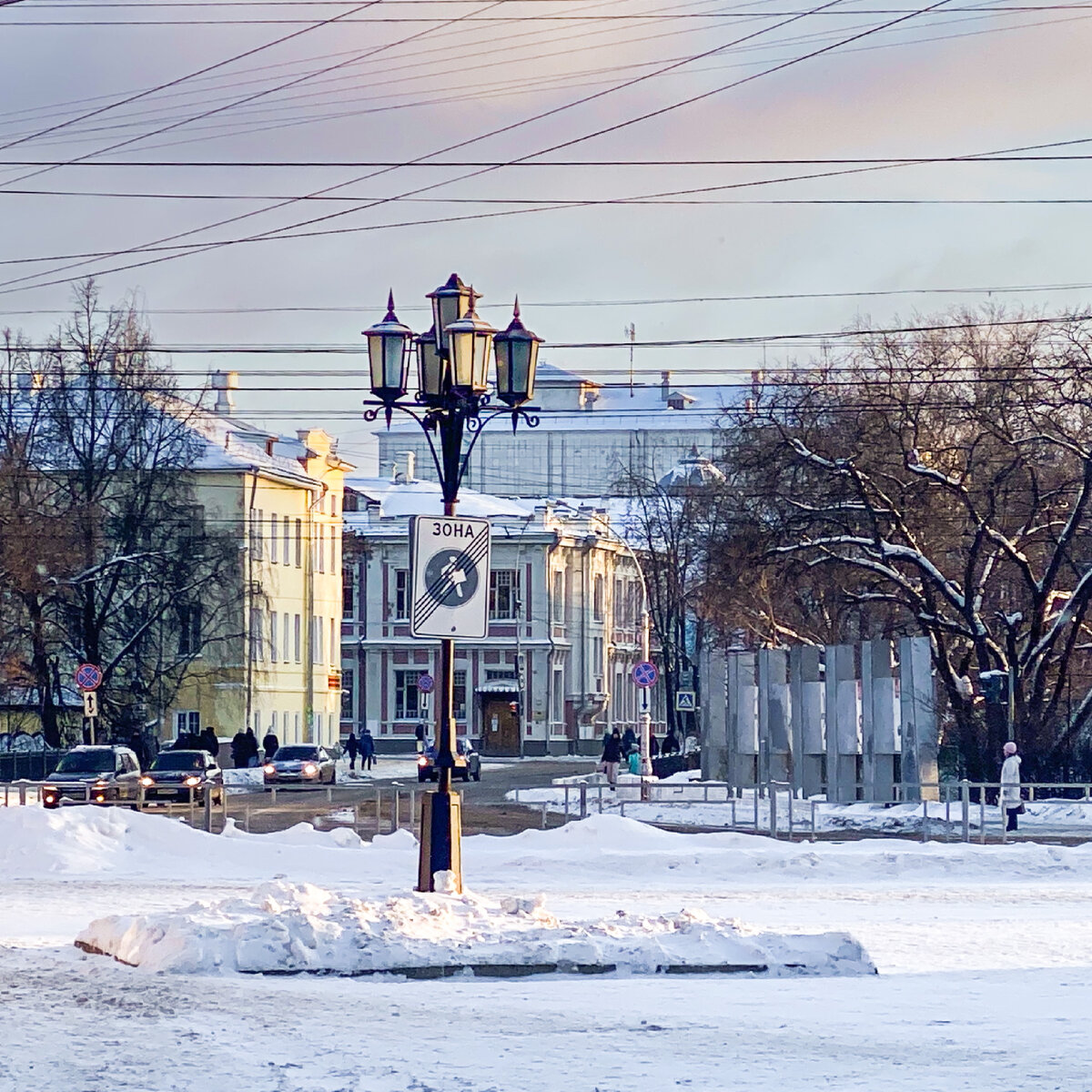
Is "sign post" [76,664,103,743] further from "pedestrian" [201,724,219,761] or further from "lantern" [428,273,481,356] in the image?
"lantern" [428,273,481,356]

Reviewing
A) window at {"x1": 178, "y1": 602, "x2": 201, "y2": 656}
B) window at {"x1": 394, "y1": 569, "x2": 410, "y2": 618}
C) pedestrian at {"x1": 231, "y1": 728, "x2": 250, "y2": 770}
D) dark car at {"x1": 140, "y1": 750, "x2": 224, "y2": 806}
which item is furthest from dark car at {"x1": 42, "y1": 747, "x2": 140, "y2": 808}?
window at {"x1": 394, "y1": 569, "x2": 410, "y2": 618}

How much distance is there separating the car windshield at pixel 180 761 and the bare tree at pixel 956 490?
49.6 feet

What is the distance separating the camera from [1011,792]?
31172 mm

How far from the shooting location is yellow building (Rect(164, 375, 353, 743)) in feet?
253

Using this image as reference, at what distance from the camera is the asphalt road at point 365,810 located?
3353 cm

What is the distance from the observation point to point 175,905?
20594mm

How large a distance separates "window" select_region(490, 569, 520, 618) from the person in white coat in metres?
68.5

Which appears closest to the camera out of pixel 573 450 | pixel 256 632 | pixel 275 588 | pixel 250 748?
pixel 250 748

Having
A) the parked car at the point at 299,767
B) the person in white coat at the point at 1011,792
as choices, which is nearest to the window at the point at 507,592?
the parked car at the point at 299,767

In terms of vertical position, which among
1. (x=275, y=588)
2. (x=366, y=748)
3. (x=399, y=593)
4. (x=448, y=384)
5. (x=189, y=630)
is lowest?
(x=366, y=748)

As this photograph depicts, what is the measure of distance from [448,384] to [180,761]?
32250 mm

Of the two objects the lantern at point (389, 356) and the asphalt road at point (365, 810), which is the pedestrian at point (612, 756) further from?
the lantern at point (389, 356)

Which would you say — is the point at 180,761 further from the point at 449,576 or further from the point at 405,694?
the point at 405,694

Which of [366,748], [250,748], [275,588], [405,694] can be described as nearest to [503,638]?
[405,694]
